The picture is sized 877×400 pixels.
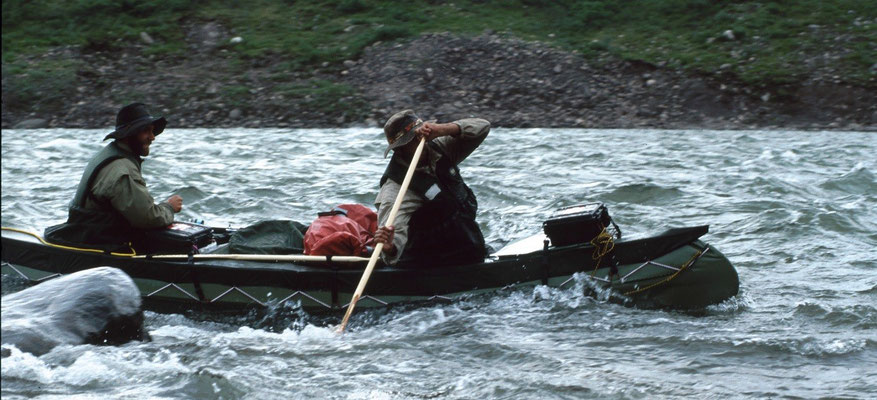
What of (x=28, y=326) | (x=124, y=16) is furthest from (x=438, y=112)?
(x=28, y=326)

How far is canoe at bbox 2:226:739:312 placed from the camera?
6.52m

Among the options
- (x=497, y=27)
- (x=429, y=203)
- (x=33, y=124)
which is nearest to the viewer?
(x=429, y=203)

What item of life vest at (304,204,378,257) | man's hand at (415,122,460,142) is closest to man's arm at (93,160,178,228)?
life vest at (304,204,378,257)

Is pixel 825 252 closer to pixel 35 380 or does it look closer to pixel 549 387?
pixel 549 387

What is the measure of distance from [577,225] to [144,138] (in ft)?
10.5

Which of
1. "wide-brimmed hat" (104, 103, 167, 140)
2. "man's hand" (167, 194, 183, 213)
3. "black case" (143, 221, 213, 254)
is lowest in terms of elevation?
"black case" (143, 221, 213, 254)

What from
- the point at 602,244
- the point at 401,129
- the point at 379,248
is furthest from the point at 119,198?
the point at 602,244

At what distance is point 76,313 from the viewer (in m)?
5.85

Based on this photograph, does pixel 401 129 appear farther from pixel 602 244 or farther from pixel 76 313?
pixel 76 313

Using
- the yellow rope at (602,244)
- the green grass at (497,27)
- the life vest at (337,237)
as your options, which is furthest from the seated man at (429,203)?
the green grass at (497,27)

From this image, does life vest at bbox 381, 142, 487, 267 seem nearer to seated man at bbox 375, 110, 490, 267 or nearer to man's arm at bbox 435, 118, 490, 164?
seated man at bbox 375, 110, 490, 267

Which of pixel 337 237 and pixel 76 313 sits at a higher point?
pixel 337 237

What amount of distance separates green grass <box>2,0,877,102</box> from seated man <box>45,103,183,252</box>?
14099 mm

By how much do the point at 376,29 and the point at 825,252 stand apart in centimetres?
1644
